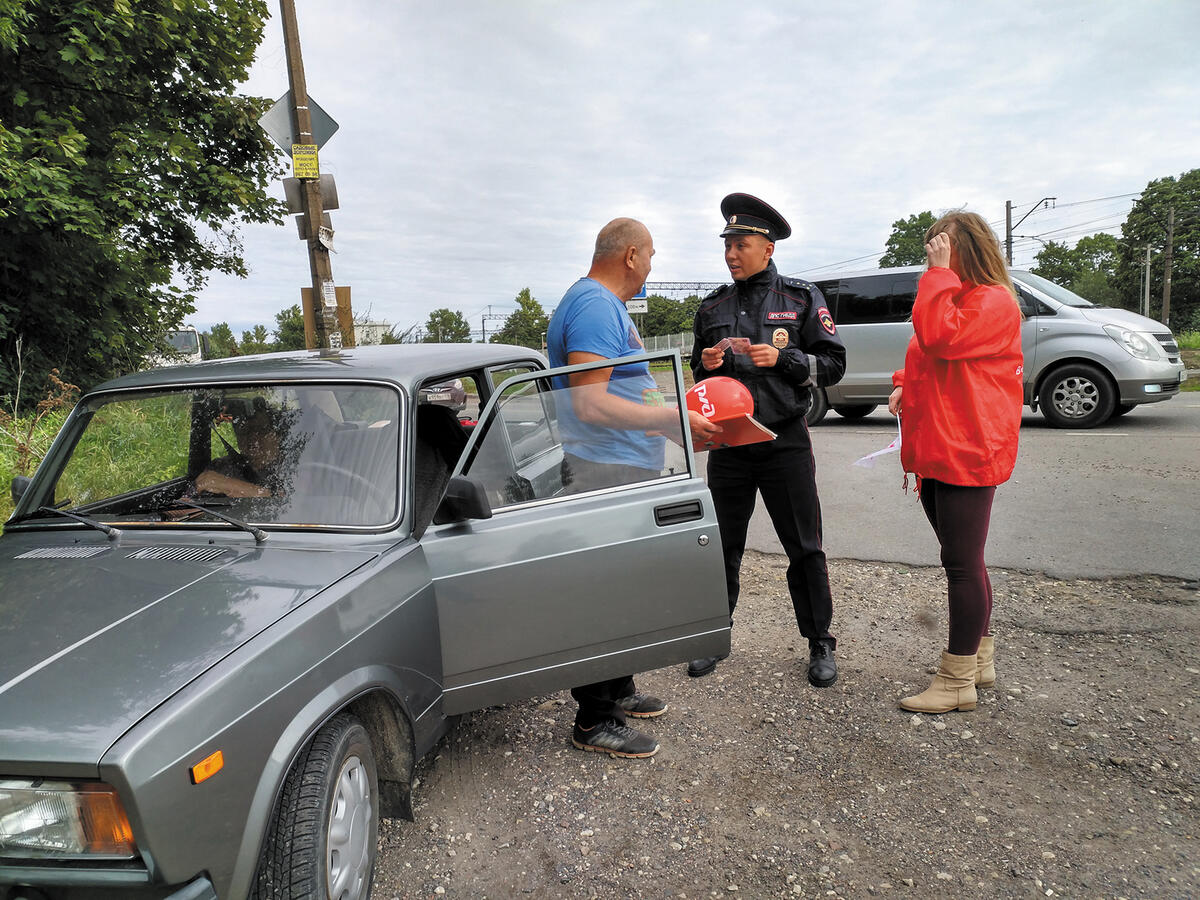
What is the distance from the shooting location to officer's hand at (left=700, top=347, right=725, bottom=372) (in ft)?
11.0

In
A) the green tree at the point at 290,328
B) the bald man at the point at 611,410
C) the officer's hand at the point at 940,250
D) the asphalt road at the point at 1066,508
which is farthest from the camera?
the green tree at the point at 290,328

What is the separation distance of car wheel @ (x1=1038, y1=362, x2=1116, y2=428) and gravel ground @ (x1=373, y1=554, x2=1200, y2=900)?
693 cm

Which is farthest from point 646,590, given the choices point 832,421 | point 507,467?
point 832,421

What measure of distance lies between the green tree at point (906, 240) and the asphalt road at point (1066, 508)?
232 feet

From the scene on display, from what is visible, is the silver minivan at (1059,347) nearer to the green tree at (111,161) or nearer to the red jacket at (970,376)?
the red jacket at (970,376)

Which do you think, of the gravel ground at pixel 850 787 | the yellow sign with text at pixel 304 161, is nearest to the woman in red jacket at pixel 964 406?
the gravel ground at pixel 850 787

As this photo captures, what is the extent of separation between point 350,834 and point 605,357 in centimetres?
174

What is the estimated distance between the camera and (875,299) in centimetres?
1105

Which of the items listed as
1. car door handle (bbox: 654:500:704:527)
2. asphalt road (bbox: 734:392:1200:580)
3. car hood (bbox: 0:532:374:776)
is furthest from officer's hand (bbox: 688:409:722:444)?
asphalt road (bbox: 734:392:1200:580)

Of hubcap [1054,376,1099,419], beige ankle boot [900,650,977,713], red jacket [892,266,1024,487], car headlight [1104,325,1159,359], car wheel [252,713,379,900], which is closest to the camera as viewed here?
car wheel [252,713,379,900]

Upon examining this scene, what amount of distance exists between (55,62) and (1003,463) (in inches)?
447

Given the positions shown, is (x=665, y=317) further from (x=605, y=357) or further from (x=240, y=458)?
(x=240, y=458)

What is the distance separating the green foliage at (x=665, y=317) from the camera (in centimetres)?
8312

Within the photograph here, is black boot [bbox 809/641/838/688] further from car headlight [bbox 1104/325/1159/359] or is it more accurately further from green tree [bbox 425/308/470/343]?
green tree [bbox 425/308/470/343]
